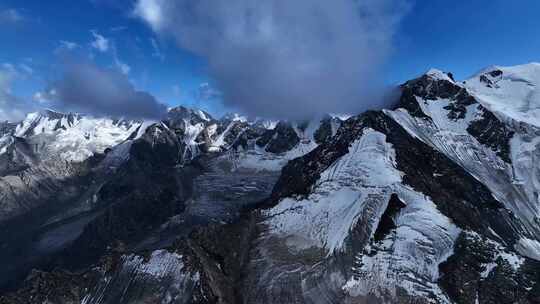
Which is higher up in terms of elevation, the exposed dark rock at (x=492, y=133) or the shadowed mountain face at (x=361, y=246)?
the exposed dark rock at (x=492, y=133)

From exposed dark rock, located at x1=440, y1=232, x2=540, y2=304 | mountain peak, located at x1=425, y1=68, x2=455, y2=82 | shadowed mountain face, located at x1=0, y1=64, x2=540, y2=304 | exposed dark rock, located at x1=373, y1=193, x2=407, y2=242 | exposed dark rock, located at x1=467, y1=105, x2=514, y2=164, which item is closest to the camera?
exposed dark rock, located at x1=440, y1=232, x2=540, y2=304

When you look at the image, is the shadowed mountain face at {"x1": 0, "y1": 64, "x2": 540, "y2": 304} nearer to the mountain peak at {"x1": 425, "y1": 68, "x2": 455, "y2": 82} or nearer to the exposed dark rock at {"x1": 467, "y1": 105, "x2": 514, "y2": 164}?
the exposed dark rock at {"x1": 467, "y1": 105, "x2": 514, "y2": 164}

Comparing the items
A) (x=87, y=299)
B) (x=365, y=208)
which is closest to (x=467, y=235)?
(x=365, y=208)

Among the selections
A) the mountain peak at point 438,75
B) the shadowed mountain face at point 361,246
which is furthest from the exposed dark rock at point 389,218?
the mountain peak at point 438,75

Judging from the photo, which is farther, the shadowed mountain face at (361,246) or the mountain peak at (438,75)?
the mountain peak at (438,75)

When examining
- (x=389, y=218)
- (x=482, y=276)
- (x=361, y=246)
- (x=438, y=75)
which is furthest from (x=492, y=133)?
(x=361, y=246)

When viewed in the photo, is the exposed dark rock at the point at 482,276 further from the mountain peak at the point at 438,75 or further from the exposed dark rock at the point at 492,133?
the mountain peak at the point at 438,75

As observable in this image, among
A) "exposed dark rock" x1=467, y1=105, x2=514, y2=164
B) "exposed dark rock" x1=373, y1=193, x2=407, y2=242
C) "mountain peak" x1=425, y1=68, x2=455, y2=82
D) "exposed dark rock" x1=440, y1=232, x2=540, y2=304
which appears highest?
"mountain peak" x1=425, y1=68, x2=455, y2=82

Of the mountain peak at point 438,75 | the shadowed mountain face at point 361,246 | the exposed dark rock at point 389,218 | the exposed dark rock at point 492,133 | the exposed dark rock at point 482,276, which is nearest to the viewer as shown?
the exposed dark rock at point 482,276

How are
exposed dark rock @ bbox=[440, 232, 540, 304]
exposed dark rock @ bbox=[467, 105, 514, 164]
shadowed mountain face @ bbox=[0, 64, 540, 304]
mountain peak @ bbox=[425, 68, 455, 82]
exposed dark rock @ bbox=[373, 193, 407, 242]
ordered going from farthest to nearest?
mountain peak @ bbox=[425, 68, 455, 82], exposed dark rock @ bbox=[467, 105, 514, 164], exposed dark rock @ bbox=[373, 193, 407, 242], shadowed mountain face @ bbox=[0, 64, 540, 304], exposed dark rock @ bbox=[440, 232, 540, 304]

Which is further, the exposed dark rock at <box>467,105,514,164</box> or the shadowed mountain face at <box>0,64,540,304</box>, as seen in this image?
the exposed dark rock at <box>467,105,514,164</box>

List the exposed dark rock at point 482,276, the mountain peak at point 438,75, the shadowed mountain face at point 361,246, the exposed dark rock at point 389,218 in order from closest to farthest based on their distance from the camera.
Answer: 1. the exposed dark rock at point 482,276
2. the shadowed mountain face at point 361,246
3. the exposed dark rock at point 389,218
4. the mountain peak at point 438,75

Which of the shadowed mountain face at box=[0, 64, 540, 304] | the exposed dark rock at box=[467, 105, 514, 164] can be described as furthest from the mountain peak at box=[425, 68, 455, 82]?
the shadowed mountain face at box=[0, 64, 540, 304]
